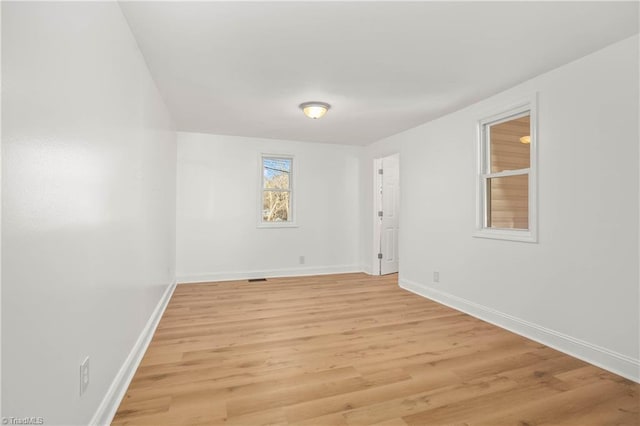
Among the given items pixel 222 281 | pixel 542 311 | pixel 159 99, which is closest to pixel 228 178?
pixel 222 281

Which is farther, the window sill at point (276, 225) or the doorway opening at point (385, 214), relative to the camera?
the doorway opening at point (385, 214)

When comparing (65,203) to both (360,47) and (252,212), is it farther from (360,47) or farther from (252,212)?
(252,212)

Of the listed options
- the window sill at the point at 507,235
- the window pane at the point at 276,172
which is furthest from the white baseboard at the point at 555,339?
the window pane at the point at 276,172

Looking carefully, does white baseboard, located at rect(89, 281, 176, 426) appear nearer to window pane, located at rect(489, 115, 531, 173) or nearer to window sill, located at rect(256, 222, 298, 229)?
window sill, located at rect(256, 222, 298, 229)

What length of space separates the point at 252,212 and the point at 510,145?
3.91m

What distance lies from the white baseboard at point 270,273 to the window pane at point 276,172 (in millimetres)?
1528

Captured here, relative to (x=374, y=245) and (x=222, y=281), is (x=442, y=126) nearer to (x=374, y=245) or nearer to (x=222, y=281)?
(x=374, y=245)

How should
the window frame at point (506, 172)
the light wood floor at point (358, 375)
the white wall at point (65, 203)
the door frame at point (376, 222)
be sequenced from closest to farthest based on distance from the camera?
1. the white wall at point (65, 203)
2. the light wood floor at point (358, 375)
3. the window frame at point (506, 172)
4. the door frame at point (376, 222)

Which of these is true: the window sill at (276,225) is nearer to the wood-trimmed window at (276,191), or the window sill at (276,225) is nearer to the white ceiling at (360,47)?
the wood-trimmed window at (276,191)

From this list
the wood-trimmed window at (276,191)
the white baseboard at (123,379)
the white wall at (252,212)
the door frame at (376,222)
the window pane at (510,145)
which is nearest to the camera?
the white baseboard at (123,379)

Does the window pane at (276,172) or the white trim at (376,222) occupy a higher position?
the window pane at (276,172)

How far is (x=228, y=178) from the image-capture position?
5.36 meters

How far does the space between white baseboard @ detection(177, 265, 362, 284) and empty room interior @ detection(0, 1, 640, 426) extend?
2.63 ft

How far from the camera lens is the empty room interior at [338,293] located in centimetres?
117
